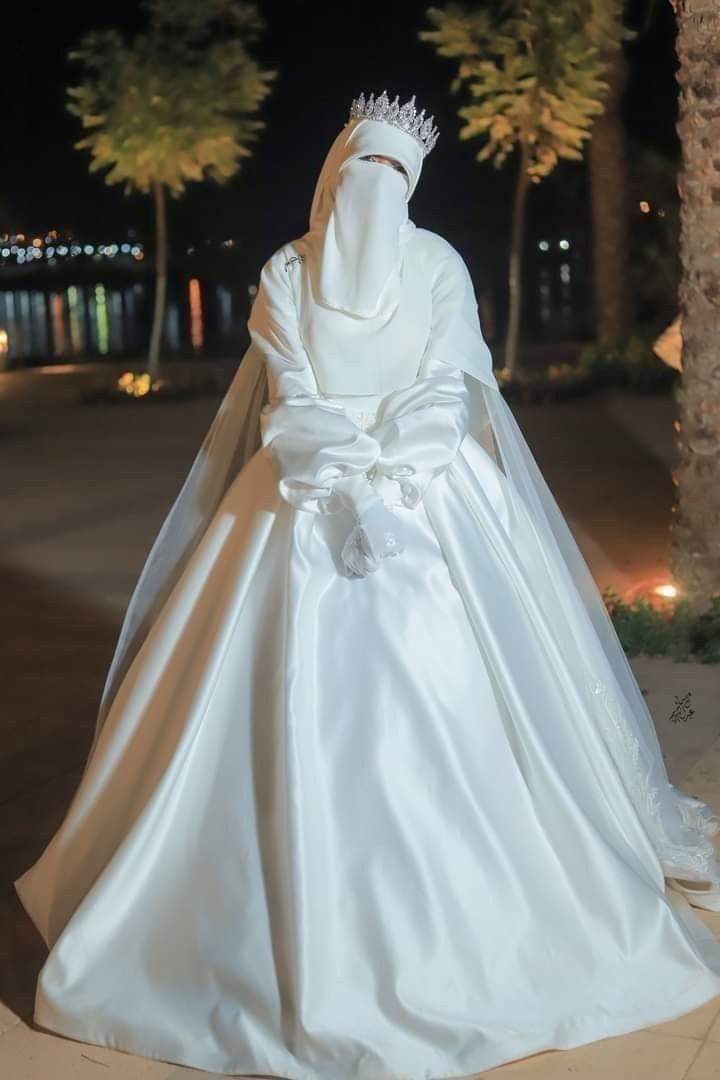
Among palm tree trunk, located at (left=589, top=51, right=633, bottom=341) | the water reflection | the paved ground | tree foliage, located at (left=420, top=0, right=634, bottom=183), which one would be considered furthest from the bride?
the water reflection

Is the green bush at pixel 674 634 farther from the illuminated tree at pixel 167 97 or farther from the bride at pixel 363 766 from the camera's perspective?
the illuminated tree at pixel 167 97

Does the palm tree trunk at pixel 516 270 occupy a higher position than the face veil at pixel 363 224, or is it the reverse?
the face veil at pixel 363 224

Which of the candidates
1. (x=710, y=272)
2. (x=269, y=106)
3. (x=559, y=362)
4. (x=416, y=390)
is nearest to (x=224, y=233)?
(x=269, y=106)

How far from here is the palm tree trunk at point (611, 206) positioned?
1947 centimetres

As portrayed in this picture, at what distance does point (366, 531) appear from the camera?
3541mm

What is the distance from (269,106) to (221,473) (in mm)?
43734

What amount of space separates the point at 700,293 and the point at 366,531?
4.03 m

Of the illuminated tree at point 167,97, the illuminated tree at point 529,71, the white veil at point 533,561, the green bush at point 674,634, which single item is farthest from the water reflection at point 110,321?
the white veil at point 533,561

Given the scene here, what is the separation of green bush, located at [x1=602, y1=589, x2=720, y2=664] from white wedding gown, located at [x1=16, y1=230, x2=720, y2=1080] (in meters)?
3.07

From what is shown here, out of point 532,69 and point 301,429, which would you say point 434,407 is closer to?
point 301,429

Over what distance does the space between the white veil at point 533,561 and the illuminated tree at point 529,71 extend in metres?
13.4

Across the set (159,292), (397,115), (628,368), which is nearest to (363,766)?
(397,115)

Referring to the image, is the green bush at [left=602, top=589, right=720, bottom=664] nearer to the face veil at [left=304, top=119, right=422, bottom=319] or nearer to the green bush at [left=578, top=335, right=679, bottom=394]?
the face veil at [left=304, top=119, right=422, bottom=319]

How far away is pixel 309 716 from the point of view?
3498 mm
